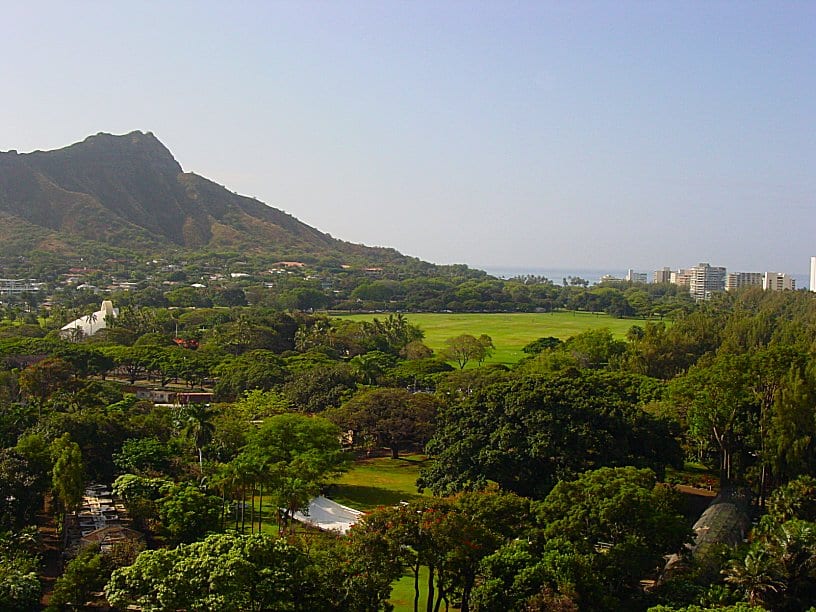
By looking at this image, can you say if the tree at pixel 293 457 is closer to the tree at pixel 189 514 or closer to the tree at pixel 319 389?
the tree at pixel 189 514

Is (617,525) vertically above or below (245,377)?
above

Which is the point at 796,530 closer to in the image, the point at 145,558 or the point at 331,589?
the point at 331,589

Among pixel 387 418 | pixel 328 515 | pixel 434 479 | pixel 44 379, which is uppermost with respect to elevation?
pixel 44 379

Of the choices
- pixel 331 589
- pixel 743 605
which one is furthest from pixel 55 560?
pixel 743 605

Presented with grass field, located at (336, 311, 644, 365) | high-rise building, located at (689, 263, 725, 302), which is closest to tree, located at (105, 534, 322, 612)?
grass field, located at (336, 311, 644, 365)

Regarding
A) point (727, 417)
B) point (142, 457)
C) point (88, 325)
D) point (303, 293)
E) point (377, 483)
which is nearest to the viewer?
point (142, 457)

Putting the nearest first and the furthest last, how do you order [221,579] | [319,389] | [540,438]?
[221,579] < [540,438] < [319,389]

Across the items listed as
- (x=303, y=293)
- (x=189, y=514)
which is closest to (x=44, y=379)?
(x=189, y=514)

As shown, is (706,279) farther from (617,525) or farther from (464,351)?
(617,525)
